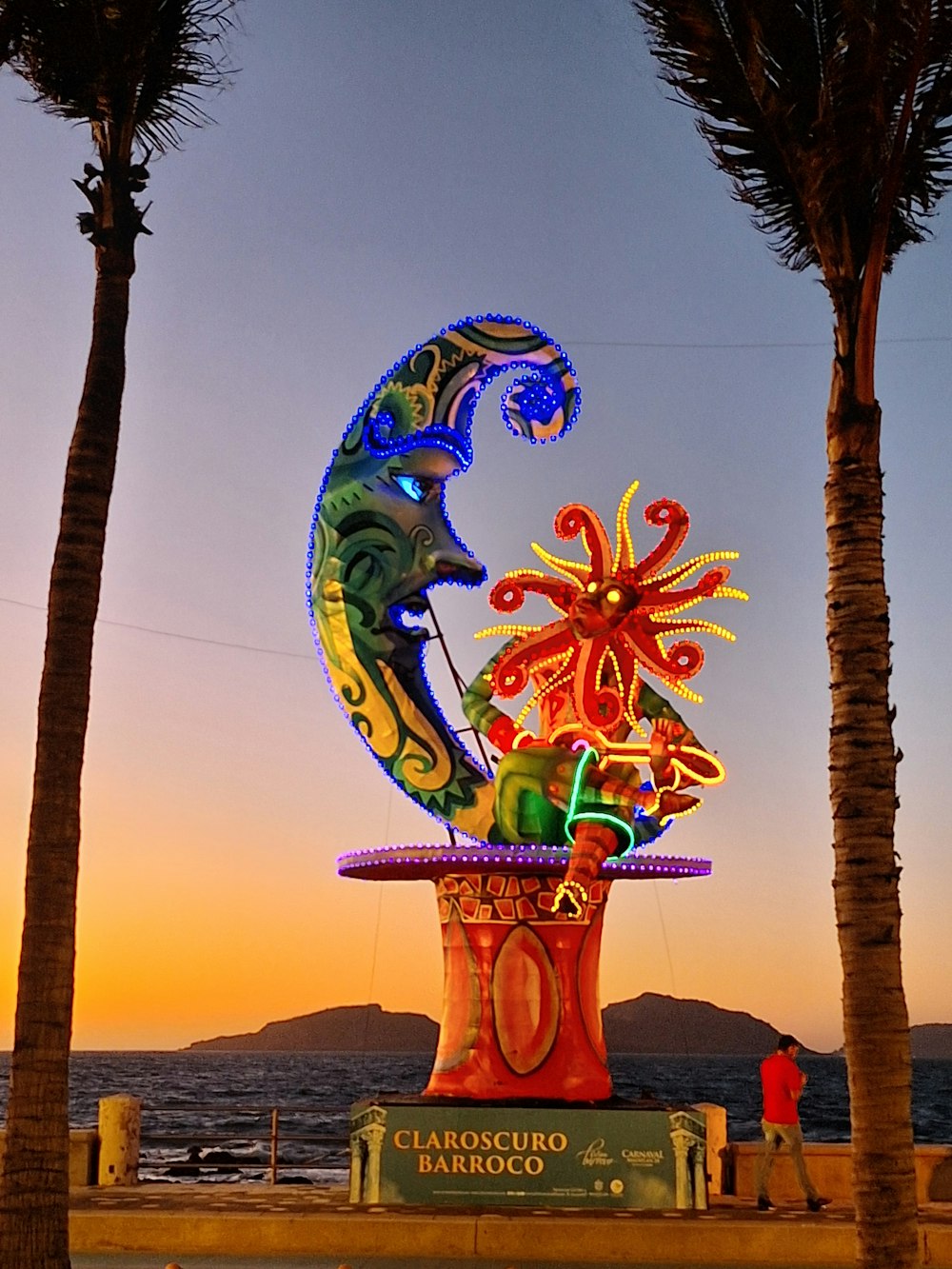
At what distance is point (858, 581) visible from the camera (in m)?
7.84

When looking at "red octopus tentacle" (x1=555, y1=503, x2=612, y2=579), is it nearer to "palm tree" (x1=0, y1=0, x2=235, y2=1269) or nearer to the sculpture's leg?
the sculpture's leg

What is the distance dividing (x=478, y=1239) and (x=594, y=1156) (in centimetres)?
194

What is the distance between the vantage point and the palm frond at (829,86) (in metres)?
8.29

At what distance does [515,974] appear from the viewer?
50.5 ft

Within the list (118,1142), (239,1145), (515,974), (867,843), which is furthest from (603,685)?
(239,1145)

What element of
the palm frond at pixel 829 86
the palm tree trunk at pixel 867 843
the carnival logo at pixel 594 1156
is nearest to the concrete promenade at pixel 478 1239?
the carnival logo at pixel 594 1156

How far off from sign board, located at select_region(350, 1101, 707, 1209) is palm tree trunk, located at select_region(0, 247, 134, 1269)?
6.32m

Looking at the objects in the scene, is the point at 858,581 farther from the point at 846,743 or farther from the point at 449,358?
the point at 449,358

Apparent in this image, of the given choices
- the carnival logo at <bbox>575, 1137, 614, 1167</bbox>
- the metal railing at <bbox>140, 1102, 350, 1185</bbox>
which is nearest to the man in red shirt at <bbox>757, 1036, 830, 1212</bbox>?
the carnival logo at <bbox>575, 1137, 614, 1167</bbox>

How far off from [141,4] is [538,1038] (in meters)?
10.1

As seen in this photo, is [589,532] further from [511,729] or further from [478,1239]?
[478,1239]

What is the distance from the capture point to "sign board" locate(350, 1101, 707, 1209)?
14172mm

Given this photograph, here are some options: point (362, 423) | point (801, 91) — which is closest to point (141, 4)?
point (801, 91)

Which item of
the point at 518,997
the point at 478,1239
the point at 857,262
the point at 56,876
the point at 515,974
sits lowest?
the point at 478,1239
